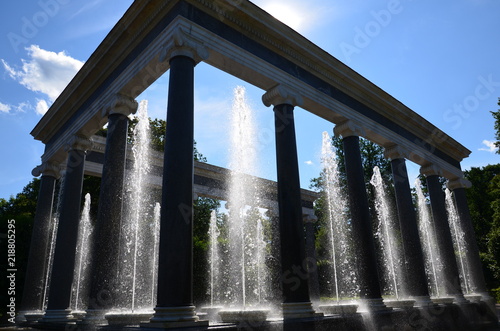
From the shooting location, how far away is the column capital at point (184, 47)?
51.7ft

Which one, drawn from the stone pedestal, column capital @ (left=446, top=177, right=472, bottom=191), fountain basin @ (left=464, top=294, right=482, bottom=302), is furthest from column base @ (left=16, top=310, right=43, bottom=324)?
column capital @ (left=446, top=177, right=472, bottom=191)

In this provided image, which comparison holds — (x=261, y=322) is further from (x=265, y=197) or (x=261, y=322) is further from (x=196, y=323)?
(x=265, y=197)

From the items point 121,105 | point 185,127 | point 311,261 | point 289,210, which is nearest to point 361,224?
point 289,210

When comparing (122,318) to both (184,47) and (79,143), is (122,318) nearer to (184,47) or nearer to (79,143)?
(184,47)

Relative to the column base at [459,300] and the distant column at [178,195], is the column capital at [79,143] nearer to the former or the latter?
the distant column at [178,195]

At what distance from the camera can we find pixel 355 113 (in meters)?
24.9

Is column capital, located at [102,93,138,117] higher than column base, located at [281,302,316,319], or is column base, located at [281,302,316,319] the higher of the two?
column capital, located at [102,93,138,117]

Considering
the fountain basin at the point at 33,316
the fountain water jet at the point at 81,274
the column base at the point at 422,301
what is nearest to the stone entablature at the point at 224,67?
the fountain water jet at the point at 81,274

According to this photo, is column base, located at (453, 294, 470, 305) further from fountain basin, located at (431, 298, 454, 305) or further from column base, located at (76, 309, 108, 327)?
column base, located at (76, 309, 108, 327)

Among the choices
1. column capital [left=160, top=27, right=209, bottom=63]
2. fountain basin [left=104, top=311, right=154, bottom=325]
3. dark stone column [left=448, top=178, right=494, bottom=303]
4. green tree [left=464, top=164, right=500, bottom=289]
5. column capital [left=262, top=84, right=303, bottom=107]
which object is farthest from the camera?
green tree [left=464, top=164, right=500, bottom=289]

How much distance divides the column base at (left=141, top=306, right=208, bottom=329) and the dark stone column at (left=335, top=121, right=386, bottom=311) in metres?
12.1

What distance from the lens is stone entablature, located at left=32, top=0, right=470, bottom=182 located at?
1738 cm

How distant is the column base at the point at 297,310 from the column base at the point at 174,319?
457 centimetres

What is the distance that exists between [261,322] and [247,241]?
29316mm
